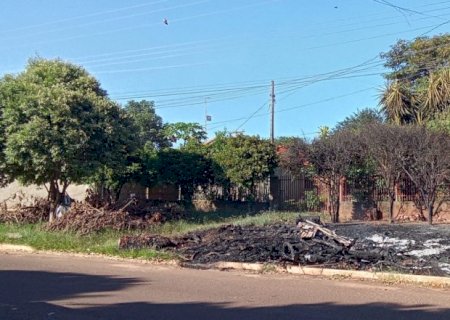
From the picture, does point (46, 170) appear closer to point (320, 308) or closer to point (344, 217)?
point (344, 217)

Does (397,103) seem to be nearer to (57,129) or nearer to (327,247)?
(57,129)

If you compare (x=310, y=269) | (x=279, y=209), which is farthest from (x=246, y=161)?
(x=310, y=269)

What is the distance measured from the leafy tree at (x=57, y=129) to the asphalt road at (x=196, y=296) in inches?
314

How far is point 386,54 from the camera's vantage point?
46.4m

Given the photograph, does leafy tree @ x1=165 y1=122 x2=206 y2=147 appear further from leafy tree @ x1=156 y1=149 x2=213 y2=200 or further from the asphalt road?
the asphalt road

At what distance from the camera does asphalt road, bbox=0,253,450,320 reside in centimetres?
971

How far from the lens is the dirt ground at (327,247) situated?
14.8 meters

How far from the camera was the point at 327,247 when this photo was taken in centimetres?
1608

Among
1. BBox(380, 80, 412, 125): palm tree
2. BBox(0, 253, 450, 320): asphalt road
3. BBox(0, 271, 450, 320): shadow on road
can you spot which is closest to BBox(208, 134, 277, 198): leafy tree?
BBox(380, 80, 412, 125): palm tree

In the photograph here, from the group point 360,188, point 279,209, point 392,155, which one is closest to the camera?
point 392,155

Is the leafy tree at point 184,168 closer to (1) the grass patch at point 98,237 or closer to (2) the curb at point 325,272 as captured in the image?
(1) the grass patch at point 98,237

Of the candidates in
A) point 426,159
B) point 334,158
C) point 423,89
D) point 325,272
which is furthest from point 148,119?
point 325,272

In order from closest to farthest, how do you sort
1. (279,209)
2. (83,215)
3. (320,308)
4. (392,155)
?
(320,308) < (83,215) < (392,155) < (279,209)

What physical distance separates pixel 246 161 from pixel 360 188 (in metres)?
4.95
